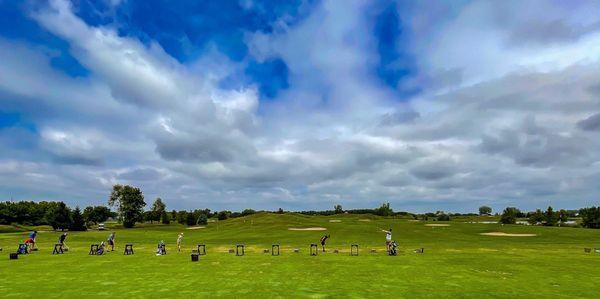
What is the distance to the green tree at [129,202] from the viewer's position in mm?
140000

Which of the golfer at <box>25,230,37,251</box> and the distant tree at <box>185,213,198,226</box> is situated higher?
the golfer at <box>25,230,37,251</box>

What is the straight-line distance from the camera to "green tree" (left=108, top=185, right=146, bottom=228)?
459 ft

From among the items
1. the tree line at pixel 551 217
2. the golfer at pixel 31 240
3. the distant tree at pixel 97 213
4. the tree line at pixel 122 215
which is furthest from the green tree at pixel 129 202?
the tree line at pixel 551 217

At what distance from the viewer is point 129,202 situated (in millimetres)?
142250

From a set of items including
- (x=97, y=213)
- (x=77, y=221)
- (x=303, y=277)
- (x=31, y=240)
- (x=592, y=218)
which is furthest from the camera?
(x=97, y=213)

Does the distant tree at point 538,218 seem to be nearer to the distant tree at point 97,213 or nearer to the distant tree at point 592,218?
the distant tree at point 592,218

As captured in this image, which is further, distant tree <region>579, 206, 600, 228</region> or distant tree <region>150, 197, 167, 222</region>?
distant tree <region>150, 197, 167, 222</region>

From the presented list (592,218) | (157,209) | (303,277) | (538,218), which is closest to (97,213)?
(157,209)

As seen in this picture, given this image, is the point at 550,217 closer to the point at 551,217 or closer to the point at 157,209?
the point at 551,217

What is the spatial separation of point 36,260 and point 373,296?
34761 mm

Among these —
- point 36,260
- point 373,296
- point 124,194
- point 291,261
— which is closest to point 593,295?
point 373,296

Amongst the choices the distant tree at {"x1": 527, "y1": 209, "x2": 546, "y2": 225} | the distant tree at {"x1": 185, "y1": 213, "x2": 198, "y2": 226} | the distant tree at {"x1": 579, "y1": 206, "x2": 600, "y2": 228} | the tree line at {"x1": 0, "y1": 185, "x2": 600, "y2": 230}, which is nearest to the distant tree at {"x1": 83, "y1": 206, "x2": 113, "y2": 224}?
the tree line at {"x1": 0, "y1": 185, "x2": 600, "y2": 230}

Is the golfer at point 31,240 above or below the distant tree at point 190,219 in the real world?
above

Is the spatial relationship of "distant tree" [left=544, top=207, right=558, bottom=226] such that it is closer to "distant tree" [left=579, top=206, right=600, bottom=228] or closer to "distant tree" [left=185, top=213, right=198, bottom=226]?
"distant tree" [left=579, top=206, right=600, bottom=228]
